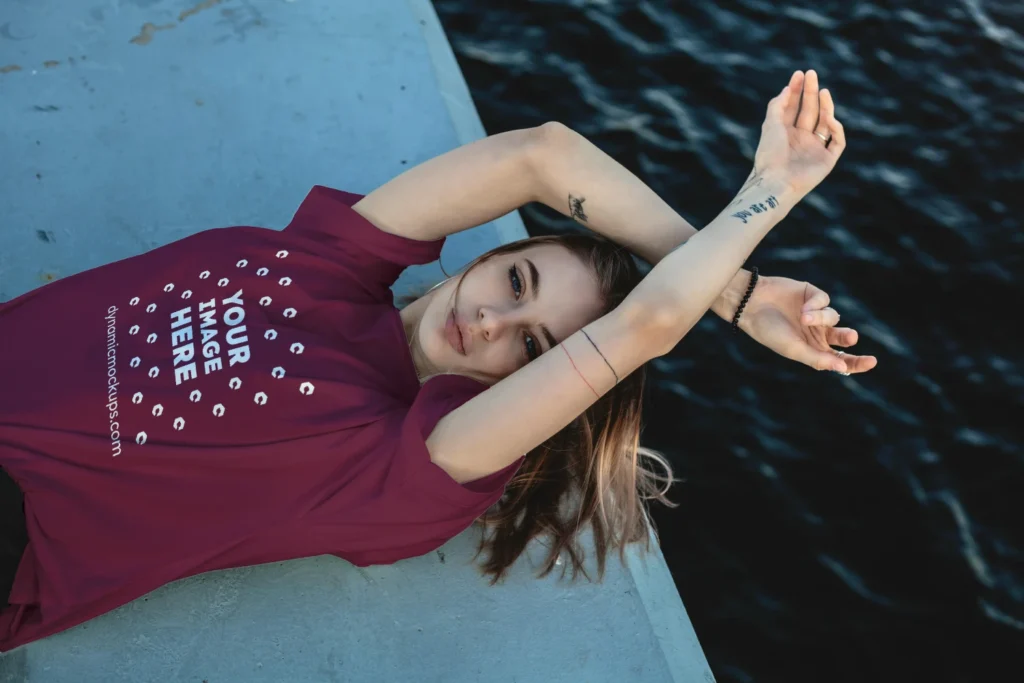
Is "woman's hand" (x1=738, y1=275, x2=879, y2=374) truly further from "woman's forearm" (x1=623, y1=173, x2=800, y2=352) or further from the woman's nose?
the woman's nose

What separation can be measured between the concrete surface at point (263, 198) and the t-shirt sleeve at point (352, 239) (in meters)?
0.57

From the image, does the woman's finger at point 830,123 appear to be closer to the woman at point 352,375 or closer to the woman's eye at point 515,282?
the woman at point 352,375

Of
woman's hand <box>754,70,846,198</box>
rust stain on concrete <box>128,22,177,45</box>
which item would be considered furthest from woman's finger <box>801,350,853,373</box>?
rust stain on concrete <box>128,22,177,45</box>

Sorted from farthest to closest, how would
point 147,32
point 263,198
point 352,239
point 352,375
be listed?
1. point 147,32
2. point 263,198
3. point 352,239
4. point 352,375

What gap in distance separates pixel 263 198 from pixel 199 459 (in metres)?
1.51

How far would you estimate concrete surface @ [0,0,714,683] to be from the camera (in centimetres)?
269

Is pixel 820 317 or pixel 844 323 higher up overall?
pixel 820 317

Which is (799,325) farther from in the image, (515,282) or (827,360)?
(515,282)

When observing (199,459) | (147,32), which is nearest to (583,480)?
(199,459)

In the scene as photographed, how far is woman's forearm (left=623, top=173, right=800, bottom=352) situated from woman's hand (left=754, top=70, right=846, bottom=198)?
123 millimetres

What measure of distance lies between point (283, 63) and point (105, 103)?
75 centimetres

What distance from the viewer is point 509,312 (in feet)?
8.66

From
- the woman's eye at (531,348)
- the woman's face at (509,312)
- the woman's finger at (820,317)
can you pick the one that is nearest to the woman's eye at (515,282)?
the woman's face at (509,312)

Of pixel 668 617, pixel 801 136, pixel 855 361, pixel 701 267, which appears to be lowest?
pixel 668 617
